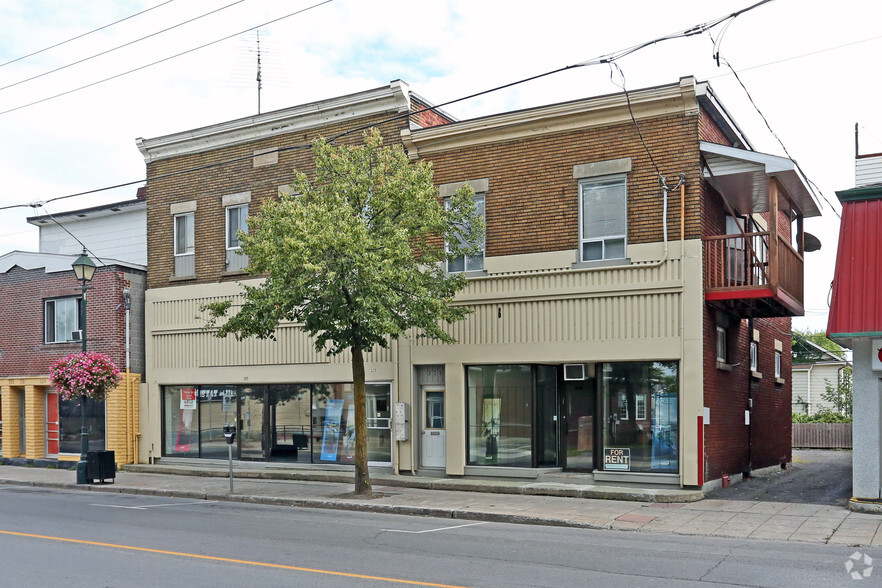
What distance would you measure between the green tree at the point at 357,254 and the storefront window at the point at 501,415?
6.65ft

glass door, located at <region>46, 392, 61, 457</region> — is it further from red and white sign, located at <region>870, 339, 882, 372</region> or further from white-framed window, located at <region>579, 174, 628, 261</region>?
red and white sign, located at <region>870, 339, 882, 372</region>

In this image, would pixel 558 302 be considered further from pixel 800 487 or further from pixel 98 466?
pixel 98 466

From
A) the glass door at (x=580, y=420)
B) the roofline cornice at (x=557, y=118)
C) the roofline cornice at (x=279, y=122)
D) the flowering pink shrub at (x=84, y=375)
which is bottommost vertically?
the glass door at (x=580, y=420)

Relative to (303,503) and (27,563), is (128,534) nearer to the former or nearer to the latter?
(27,563)

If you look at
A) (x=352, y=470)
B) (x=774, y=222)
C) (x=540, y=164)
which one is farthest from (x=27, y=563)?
(x=774, y=222)

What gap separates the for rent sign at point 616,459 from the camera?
1752 cm

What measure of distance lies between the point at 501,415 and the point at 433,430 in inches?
69.0

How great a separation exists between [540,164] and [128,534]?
10891 mm

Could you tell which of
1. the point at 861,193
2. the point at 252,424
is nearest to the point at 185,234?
the point at 252,424

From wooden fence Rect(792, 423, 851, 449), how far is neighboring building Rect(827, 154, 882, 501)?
76.4ft

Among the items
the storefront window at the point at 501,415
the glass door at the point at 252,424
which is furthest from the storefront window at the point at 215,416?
the storefront window at the point at 501,415

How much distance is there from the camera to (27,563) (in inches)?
408

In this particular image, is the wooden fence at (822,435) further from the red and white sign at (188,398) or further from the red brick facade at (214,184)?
the red and white sign at (188,398)

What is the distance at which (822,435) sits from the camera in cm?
3672
